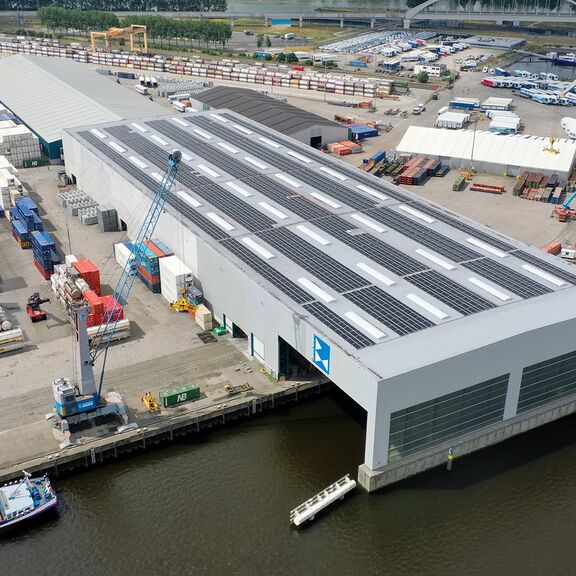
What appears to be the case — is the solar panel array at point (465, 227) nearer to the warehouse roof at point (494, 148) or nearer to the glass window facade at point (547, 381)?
the glass window facade at point (547, 381)

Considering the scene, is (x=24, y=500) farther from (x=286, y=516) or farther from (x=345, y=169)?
(x=345, y=169)

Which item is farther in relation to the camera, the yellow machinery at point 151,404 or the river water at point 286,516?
the yellow machinery at point 151,404

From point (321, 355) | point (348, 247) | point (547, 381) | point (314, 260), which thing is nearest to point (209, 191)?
point (348, 247)

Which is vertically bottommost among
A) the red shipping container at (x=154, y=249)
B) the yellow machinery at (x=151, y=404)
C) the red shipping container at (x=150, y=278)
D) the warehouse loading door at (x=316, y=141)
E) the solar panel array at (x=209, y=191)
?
the yellow machinery at (x=151, y=404)

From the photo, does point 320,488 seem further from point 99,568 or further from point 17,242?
point 17,242

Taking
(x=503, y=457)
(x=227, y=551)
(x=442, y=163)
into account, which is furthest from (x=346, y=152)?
(x=227, y=551)

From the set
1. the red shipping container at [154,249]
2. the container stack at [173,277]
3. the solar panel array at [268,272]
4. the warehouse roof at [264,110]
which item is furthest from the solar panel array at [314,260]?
the warehouse roof at [264,110]

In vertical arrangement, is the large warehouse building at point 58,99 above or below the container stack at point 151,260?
above
